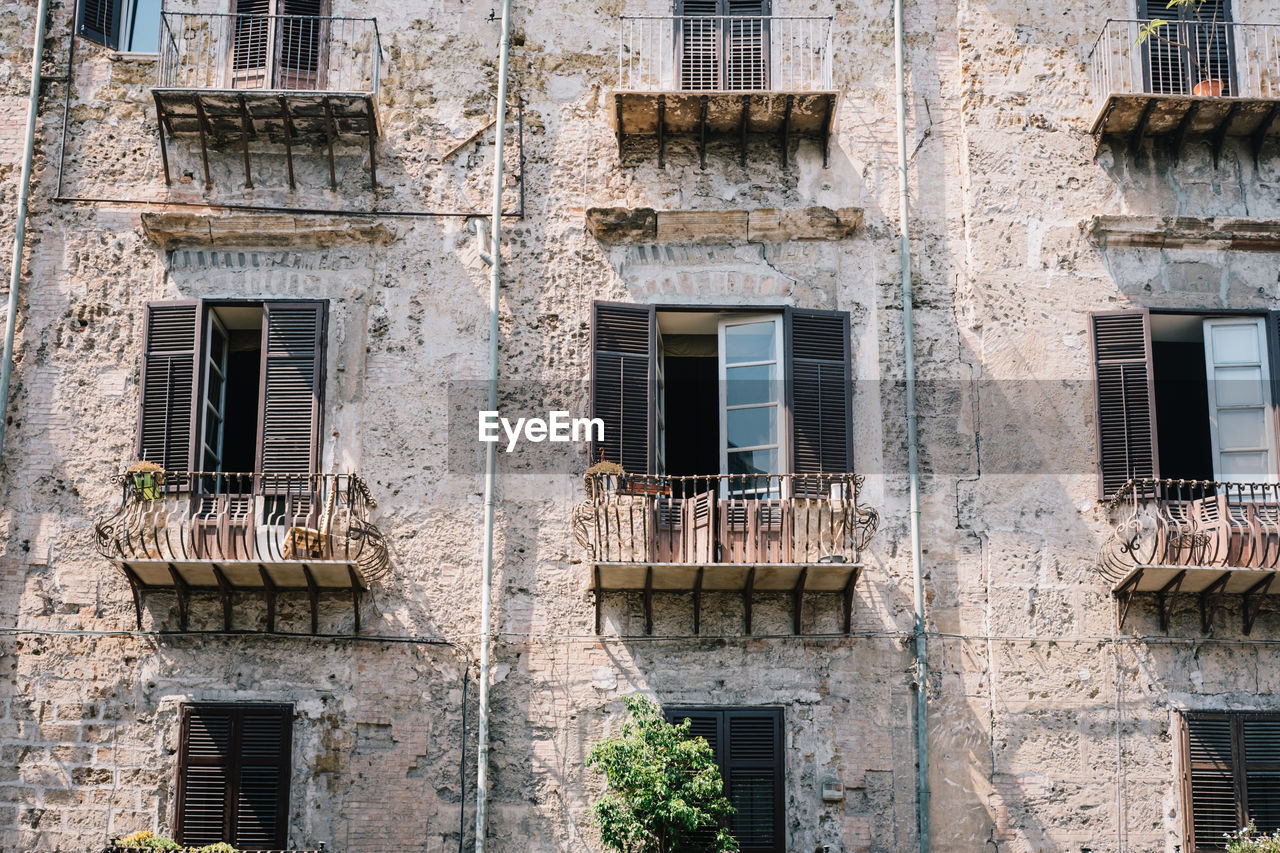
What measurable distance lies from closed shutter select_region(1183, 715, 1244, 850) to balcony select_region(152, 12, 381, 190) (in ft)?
28.3

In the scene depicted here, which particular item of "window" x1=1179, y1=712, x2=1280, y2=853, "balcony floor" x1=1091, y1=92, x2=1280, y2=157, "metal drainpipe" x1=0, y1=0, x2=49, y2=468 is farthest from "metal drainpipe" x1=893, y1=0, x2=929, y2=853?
"metal drainpipe" x1=0, y1=0, x2=49, y2=468

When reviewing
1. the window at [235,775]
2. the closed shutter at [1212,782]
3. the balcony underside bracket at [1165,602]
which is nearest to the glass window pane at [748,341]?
the balcony underside bracket at [1165,602]

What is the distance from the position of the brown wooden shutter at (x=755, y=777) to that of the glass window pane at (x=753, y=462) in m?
2.16

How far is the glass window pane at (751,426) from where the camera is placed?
51.8ft

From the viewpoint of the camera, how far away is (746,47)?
55.0ft

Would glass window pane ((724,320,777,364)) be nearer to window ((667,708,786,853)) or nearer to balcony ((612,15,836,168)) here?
balcony ((612,15,836,168))

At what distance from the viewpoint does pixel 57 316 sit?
16.0 m

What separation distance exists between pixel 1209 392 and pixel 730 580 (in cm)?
462

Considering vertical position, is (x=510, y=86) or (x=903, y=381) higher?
(x=510, y=86)

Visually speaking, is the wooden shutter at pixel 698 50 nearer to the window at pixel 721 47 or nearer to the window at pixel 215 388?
the window at pixel 721 47

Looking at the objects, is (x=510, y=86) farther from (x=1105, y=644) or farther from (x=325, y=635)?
(x=1105, y=644)

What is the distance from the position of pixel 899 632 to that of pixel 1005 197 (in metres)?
4.14

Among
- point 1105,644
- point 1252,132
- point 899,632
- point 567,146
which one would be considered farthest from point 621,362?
point 1252,132

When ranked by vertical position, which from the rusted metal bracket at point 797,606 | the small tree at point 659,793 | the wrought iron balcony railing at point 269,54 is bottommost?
the small tree at point 659,793
